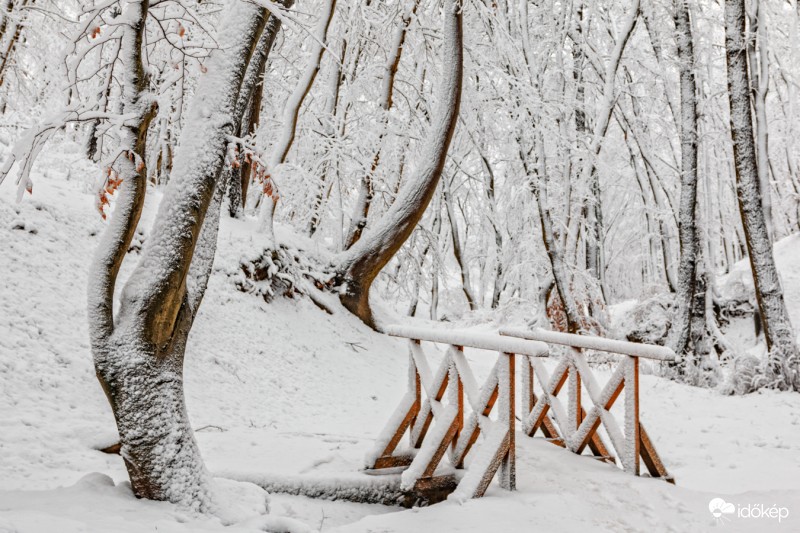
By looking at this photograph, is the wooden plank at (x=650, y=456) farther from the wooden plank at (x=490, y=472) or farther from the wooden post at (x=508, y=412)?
the wooden plank at (x=490, y=472)

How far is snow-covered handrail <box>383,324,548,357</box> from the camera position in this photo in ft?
12.6

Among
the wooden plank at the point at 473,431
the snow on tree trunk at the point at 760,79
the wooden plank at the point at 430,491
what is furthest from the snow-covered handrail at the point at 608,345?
the snow on tree trunk at the point at 760,79

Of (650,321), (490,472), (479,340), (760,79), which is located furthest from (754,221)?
(490,472)

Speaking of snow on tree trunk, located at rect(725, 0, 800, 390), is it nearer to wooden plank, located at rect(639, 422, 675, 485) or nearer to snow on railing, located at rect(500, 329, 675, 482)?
snow on railing, located at rect(500, 329, 675, 482)

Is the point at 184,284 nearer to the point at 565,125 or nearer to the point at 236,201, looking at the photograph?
the point at 236,201

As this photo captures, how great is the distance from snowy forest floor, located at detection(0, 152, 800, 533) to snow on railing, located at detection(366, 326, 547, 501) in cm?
24

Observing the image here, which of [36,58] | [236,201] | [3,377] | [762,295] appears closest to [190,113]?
[3,377]

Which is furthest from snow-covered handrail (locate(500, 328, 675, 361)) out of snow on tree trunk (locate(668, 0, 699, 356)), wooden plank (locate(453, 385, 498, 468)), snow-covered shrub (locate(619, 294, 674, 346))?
snow-covered shrub (locate(619, 294, 674, 346))

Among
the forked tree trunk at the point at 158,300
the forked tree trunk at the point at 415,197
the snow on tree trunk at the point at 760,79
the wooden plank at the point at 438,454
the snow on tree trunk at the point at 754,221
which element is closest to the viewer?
the forked tree trunk at the point at 158,300

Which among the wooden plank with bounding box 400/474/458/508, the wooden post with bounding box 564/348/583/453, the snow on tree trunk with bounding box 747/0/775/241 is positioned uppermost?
the snow on tree trunk with bounding box 747/0/775/241

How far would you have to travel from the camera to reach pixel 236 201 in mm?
11055

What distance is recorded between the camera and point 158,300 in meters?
3.23

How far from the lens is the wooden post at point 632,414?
14.9 feet

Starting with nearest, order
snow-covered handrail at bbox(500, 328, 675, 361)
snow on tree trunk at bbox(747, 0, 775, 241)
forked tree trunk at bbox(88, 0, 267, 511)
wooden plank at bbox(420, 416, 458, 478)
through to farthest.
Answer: forked tree trunk at bbox(88, 0, 267, 511) < wooden plank at bbox(420, 416, 458, 478) < snow-covered handrail at bbox(500, 328, 675, 361) < snow on tree trunk at bbox(747, 0, 775, 241)
